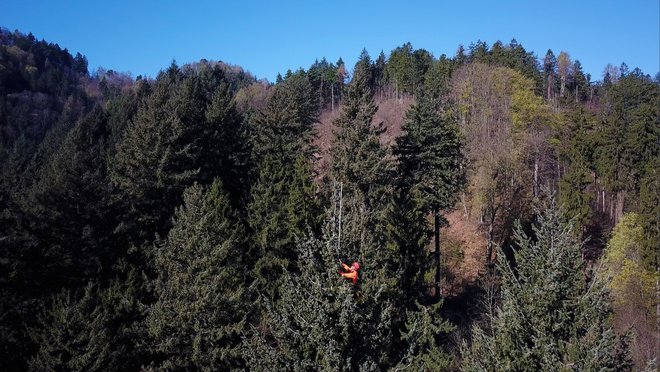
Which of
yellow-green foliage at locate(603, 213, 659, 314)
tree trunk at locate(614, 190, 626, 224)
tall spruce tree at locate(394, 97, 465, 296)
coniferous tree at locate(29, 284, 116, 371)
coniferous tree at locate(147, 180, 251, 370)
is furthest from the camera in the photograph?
tree trunk at locate(614, 190, 626, 224)

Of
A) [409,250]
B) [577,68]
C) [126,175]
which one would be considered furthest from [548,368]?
[577,68]

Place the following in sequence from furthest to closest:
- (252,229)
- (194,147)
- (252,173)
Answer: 1. (252,173)
2. (194,147)
3. (252,229)

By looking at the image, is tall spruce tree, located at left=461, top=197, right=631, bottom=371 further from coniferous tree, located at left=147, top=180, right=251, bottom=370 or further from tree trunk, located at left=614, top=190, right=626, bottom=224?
tree trunk, located at left=614, top=190, right=626, bottom=224

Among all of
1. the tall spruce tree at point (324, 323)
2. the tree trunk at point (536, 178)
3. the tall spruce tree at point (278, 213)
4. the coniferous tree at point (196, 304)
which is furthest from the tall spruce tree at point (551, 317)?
the tree trunk at point (536, 178)

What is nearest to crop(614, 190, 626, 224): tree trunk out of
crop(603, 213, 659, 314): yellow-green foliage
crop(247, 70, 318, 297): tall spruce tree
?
crop(603, 213, 659, 314): yellow-green foliage

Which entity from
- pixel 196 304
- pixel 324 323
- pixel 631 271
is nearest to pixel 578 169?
→ pixel 631 271

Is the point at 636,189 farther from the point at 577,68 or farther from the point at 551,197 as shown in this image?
the point at 577,68
